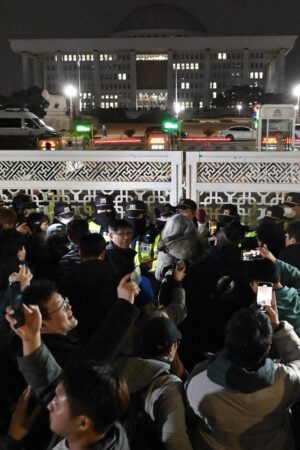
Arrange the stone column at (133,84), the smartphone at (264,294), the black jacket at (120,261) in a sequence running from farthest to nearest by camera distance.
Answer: the stone column at (133,84) < the black jacket at (120,261) < the smartphone at (264,294)

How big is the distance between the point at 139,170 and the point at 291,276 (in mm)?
4925

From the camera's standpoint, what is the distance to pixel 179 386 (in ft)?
8.44

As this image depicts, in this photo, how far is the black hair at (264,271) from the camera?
327 centimetres

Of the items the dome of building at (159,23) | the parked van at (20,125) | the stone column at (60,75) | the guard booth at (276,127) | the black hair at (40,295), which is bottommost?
the parked van at (20,125)

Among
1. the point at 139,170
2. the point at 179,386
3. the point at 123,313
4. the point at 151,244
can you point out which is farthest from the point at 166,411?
the point at 139,170

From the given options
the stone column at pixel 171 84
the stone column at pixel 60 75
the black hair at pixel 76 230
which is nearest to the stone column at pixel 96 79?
the stone column at pixel 60 75

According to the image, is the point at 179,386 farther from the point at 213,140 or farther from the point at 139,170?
the point at 213,140

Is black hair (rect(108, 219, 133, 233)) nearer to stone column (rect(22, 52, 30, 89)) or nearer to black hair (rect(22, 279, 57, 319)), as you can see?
black hair (rect(22, 279, 57, 319))

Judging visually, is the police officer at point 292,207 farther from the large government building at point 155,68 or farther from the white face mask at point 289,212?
the large government building at point 155,68

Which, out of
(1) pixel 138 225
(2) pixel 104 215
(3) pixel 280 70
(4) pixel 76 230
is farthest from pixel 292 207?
(3) pixel 280 70

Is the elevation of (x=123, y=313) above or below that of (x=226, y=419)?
above

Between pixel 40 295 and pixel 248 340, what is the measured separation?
1.08 metres

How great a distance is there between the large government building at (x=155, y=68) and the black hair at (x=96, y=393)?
72.6m

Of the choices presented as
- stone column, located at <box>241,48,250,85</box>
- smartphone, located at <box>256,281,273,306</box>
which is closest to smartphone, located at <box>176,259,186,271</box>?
smartphone, located at <box>256,281,273,306</box>
